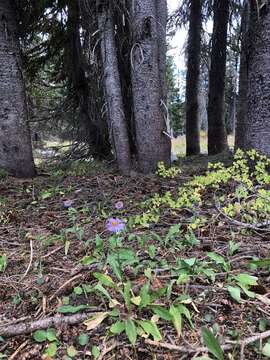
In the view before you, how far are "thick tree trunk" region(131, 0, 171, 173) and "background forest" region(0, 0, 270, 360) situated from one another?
0.04 ft

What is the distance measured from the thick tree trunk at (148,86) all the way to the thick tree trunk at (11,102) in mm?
1549

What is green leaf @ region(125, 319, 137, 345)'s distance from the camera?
132 centimetres

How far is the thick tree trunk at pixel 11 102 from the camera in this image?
398cm

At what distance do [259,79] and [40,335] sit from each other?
2830 millimetres

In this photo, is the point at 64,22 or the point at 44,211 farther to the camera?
the point at 64,22

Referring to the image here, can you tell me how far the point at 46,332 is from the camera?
1420mm

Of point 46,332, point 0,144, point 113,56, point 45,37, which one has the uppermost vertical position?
point 45,37

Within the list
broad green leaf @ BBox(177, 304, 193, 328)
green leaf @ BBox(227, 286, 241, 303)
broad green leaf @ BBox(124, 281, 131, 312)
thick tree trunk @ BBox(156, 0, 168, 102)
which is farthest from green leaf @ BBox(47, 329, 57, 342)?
thick tree trunk @ BBox(156, 0, 168, 102)

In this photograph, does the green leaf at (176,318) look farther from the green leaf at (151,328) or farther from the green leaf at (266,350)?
the green leaf at (266,350)

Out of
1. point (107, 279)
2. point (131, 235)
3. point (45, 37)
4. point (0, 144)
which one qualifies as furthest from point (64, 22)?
point (107, 279)

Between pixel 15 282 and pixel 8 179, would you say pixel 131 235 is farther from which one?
pixel 8 179

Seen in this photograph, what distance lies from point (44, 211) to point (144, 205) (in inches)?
37.8

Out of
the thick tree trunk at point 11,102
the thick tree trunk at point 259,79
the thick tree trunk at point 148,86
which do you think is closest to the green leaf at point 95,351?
the thick tree trunk at point 259,79

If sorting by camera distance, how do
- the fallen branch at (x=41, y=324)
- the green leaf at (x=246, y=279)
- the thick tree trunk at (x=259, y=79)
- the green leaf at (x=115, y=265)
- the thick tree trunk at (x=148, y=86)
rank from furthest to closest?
the thick tree trunk at (x=148, y=86)
the thick tree trunk at (x=259, y=79)
the green leaf at (x=115, y=265)
the green leaf at (x=246, y=279)
the fallen branch at (x=41, y=324)
